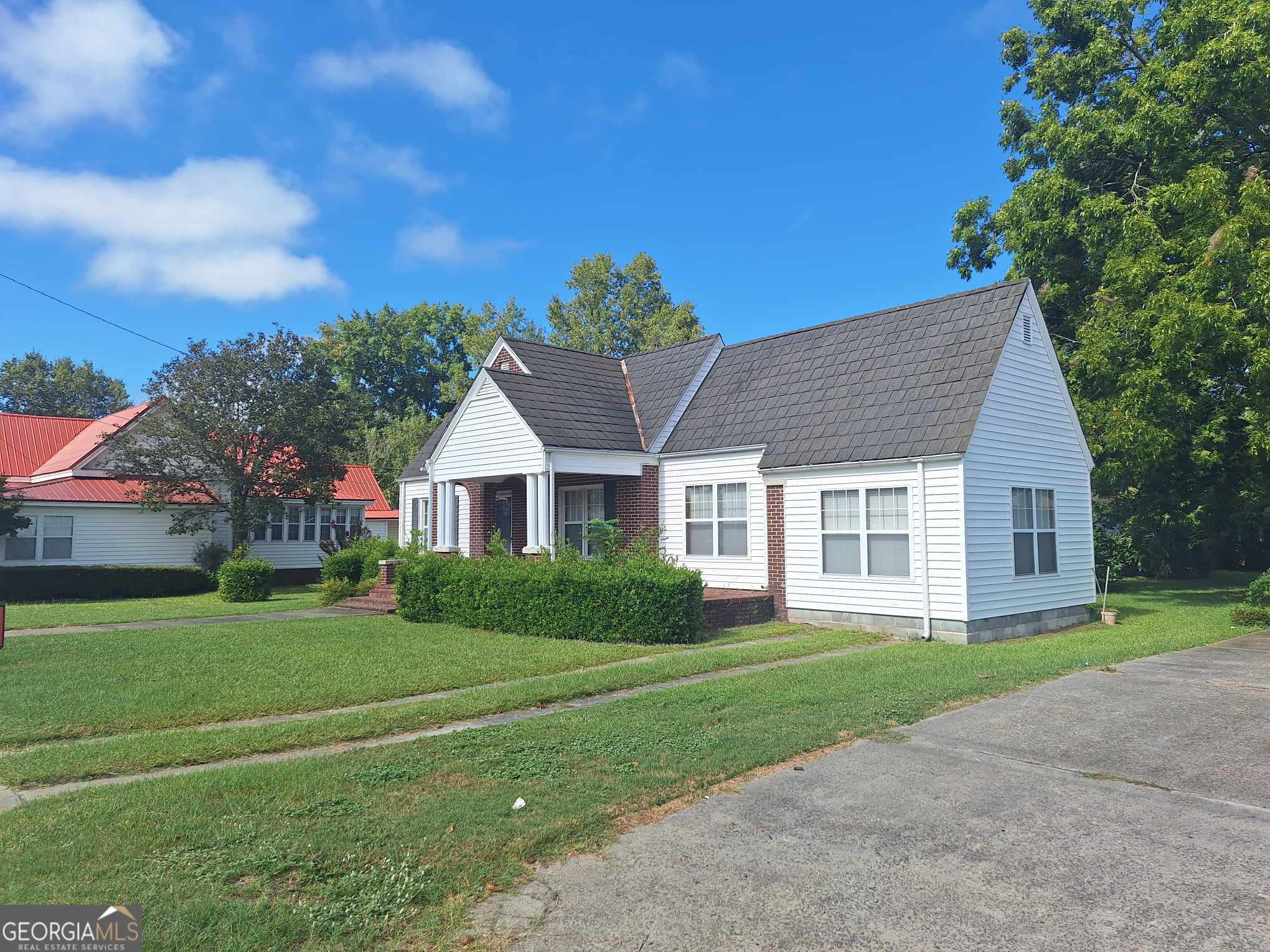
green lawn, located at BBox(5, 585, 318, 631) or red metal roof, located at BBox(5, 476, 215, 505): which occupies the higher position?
red metal roof, located at BBox(5, 476, 215, 505)

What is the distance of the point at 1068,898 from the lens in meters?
4.13

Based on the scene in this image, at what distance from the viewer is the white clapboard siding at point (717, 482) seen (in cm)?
1675

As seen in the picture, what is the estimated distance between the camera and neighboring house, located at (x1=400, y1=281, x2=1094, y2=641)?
1397 cm

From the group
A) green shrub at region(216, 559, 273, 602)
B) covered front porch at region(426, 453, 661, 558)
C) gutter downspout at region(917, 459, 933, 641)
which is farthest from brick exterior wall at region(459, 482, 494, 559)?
gutter downspout at region(917, 459, 933, 641)

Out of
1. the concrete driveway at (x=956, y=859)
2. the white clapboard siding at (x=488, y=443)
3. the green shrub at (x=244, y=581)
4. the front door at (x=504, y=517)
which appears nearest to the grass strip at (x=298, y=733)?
the concrete driveway at (x=956, y=859)

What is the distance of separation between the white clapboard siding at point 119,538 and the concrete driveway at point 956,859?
28705 millimetres

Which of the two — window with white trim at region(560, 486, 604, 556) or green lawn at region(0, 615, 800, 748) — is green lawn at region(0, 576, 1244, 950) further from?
window with white trim at region(560, 486, 604, 556)

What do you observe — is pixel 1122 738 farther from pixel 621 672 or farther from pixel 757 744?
pixel 621 672

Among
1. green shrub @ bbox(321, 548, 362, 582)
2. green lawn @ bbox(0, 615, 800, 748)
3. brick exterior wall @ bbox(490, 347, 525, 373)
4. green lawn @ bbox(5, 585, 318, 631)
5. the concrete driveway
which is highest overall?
brick exterior wall @ bbox(490, 347, 525, 373)

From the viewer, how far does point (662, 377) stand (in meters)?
21.3

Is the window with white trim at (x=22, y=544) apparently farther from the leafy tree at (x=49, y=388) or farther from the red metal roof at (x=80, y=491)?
the leafy tree at (x=49, y=388)

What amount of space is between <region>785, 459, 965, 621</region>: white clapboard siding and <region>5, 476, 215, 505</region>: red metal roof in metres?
22.2

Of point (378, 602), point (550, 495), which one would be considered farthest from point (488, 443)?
point (378, 602)

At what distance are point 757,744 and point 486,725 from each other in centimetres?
264
